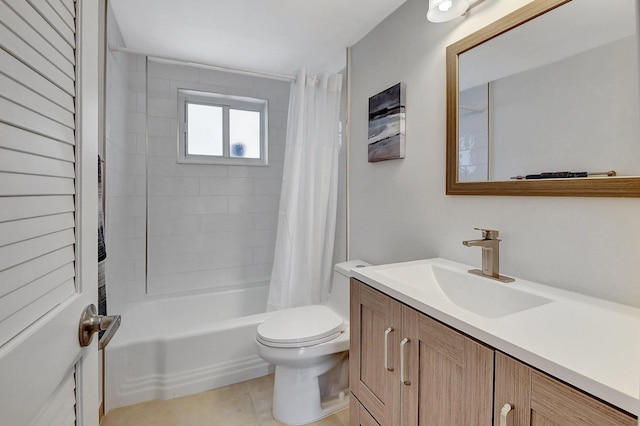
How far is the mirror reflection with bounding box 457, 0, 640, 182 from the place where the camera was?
89 centimetres

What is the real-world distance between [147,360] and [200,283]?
95cm

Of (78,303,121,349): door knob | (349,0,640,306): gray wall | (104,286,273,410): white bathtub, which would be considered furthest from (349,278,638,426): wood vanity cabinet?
(104,286,273,410): white bathtub

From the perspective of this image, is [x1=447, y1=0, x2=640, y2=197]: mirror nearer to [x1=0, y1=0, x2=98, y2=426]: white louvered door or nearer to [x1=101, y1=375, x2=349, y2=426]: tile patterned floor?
[x1=0, y1=0, x2=98, y2=426]: white louvered door

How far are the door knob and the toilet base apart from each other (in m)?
1.14

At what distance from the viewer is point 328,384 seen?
5.89ft

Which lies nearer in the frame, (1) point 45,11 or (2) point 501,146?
(1) point 45,11

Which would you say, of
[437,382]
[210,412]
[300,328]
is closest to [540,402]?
[437,382]

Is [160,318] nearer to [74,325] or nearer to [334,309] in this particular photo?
[334,309]

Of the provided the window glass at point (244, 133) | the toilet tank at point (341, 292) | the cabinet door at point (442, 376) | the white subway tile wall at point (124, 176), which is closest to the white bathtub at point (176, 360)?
the white subway tile wall at point (124, 176)

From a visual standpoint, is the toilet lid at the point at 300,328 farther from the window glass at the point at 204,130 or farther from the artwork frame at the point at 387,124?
the window glass at the point at 204,130

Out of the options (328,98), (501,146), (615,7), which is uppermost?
(328,98)

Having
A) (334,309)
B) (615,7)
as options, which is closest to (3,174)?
(615,7)

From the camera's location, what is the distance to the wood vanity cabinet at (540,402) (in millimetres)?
531

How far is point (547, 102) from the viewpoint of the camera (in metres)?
1.07
